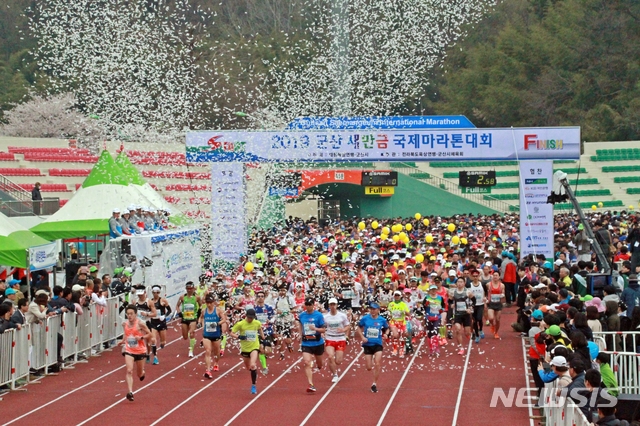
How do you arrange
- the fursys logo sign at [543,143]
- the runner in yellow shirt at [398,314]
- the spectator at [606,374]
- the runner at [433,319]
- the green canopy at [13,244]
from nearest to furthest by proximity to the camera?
the spectator at [606,374] → the runner in yellow shirt at [398,314] → the green canopy at [13,244] → the runner at [433,319] → the fursys logo sign at [543,143]

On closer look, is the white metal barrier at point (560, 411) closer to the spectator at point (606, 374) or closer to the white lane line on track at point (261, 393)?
the spectator at point (606, 374)

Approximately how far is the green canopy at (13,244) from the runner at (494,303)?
345 inches

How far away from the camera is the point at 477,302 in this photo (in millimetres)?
21219

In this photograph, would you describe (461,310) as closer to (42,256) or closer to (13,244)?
(42,256)

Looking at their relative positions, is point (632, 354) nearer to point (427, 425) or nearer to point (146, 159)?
point (427, 425)

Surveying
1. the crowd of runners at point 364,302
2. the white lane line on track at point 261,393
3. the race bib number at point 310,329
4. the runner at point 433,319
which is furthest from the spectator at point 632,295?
the white lane line on track at point 261,393

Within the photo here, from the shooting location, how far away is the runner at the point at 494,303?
21.6 metres

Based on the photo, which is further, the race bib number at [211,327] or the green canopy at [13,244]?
the green canopy at [13,244]

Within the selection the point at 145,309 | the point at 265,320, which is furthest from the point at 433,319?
the point at 145,309

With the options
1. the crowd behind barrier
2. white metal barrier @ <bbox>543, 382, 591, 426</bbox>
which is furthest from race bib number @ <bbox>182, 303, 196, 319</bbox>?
white metal barrier @ <bbox>543, 382, 591, 426</bbox>

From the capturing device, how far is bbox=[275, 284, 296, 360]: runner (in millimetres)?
19534

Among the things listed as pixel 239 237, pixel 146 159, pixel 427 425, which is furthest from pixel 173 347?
pixel 146 159

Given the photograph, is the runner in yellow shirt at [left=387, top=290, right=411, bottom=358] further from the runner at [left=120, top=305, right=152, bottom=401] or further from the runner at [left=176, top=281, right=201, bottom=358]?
the runner at [left=120, top=305, right=152, bottom=401]

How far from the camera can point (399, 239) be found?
32.0m
